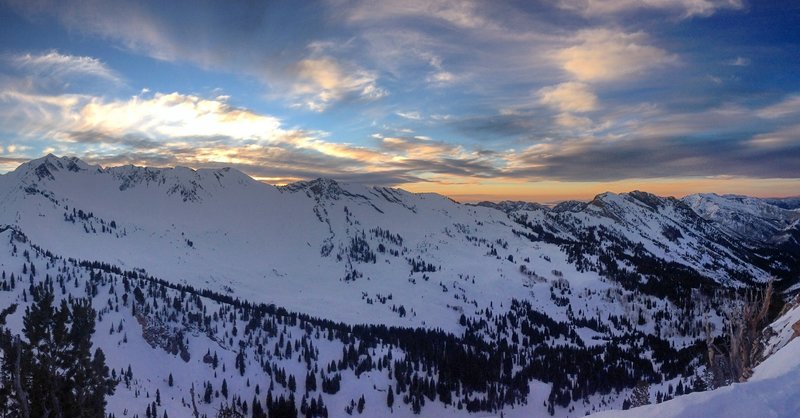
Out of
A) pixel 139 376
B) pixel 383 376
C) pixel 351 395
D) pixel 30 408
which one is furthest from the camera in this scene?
pixel 383 376

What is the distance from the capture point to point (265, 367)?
189000 millimetres

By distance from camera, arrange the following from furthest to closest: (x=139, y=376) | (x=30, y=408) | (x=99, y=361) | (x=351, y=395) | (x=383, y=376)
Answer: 1. (x=383, y=376)
2. (x=351, y=395)
3. (x=139, y=376)
4. (x=99, y=361)
5. (x=30, y=408)

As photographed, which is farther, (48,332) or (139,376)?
(139,376)

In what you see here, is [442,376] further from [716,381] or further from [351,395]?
[716,381]

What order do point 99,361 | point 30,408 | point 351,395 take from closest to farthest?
point 30,408, point 99,361, point 351,395

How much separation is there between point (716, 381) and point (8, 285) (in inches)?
9841

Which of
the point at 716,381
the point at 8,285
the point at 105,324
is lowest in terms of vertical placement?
the point at 105,324

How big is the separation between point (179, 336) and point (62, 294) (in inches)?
2140

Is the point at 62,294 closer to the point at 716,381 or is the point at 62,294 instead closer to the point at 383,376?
the point at 383,376

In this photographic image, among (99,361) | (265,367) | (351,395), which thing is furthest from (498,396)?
(99,361)

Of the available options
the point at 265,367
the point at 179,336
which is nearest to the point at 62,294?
the point at 179,336

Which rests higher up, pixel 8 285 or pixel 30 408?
pixel 30 408

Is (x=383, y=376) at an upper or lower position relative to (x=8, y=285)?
lower

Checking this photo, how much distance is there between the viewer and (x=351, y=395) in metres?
181
